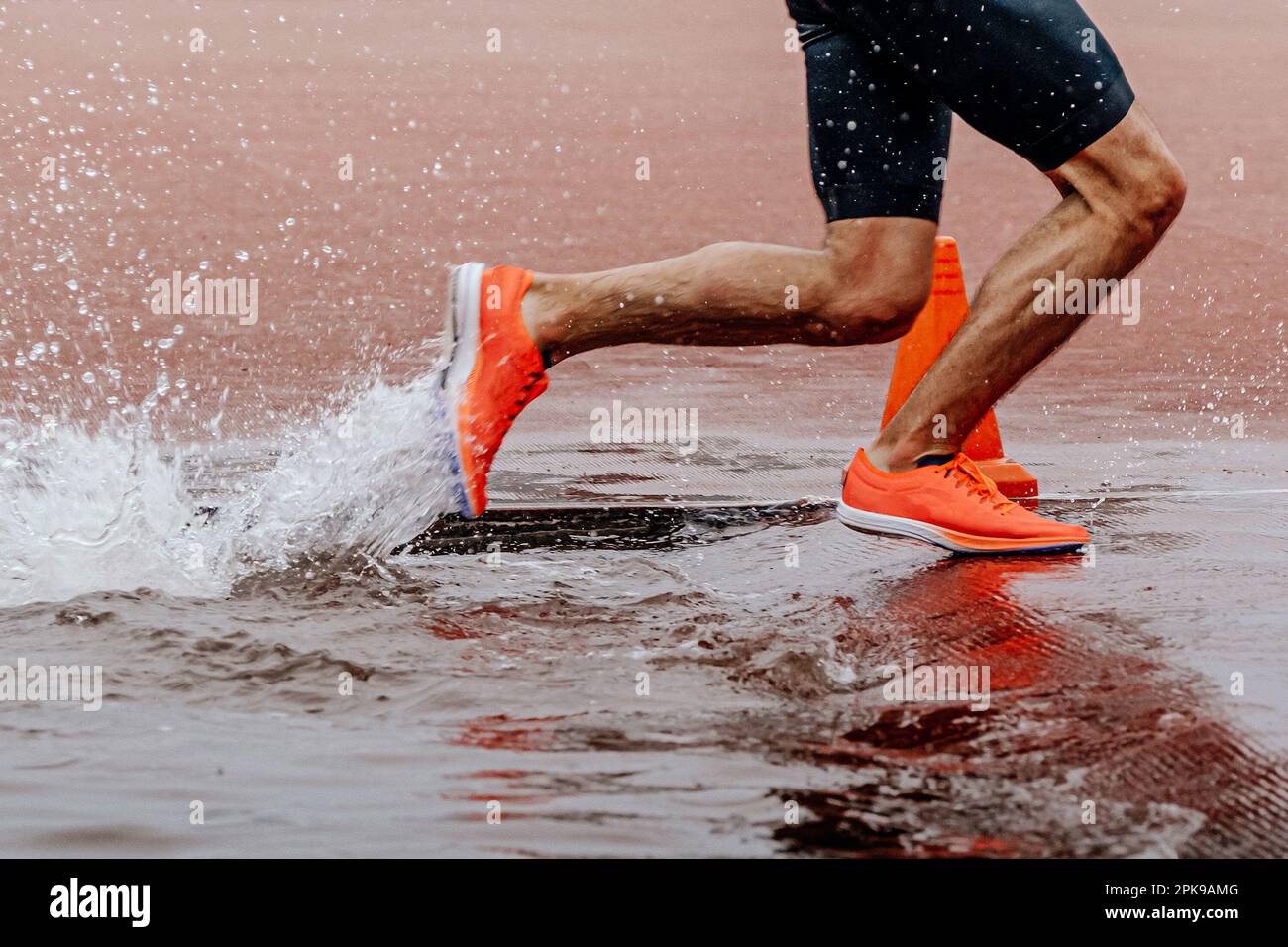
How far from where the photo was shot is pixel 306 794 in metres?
2.08

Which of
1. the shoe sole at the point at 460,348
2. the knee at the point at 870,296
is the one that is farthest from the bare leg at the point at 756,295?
the shoe sole at the point at 460,348

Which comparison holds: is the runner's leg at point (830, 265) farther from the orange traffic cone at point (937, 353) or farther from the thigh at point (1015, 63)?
the orange traffic cone at point (937, 353)

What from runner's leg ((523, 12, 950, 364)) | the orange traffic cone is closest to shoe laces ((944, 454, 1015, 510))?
runner's leg ((523, 12, 950, 364))

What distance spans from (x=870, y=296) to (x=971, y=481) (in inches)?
18.7

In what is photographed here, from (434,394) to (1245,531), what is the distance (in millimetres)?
1787

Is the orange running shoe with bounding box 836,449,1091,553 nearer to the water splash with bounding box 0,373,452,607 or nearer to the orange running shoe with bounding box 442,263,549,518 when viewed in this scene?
the orange running shoe with bounding box 442,263,549,518

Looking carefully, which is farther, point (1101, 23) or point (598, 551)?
point (1101, 23)

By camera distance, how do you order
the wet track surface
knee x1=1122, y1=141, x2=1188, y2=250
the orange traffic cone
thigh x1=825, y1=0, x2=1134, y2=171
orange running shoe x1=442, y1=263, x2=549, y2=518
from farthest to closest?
1. the orange traffic cone
2. orange running shoe x1=442, y1=263, x2=549, y2=518
3. knee x1=1122, y1=141, x2=1188, y2=250
4. thigh x1=825, y1=0, x2=1134, y2=171
5. the wet track surface

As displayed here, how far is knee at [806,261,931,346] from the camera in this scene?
3357 mm

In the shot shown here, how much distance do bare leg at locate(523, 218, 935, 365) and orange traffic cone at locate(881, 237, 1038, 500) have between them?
85 centimetres

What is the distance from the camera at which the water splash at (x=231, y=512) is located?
320 centimetres

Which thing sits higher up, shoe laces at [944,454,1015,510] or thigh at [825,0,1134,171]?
thigh at [825,0,1134,171]
